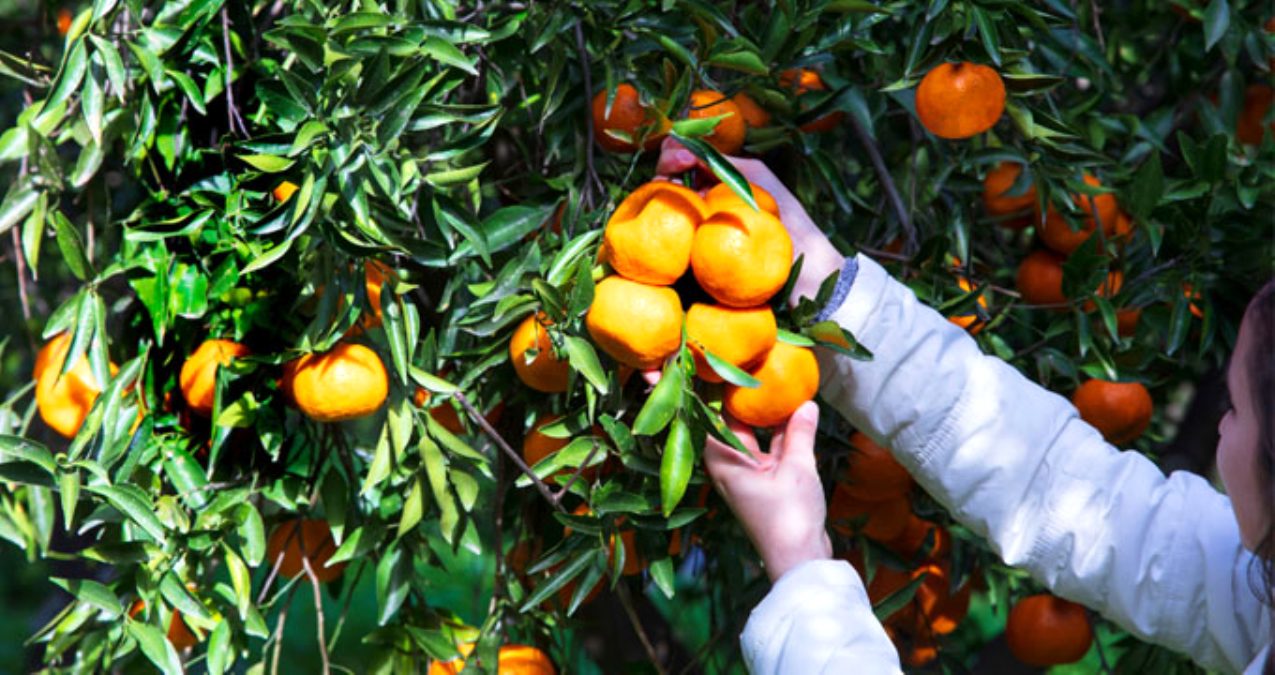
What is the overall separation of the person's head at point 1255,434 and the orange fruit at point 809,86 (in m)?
Result: 0.48

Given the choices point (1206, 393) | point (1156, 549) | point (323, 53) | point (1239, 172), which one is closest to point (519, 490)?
point (323, 53)

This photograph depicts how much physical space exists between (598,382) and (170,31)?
551 millimetres

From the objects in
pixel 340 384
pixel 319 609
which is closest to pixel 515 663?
pixel 319 609

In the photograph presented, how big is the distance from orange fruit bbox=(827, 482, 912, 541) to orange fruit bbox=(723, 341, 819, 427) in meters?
0.33

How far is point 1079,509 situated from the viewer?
1305mm

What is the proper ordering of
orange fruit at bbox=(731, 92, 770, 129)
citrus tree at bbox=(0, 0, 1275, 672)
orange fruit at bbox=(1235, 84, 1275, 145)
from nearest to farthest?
citrus tree at bbox=(0, 0, 1275, 672) → orange fruit at bbox=(731, 92, 770, 129) → orange fruit at bbox=(1235, 84, 1275, 145)

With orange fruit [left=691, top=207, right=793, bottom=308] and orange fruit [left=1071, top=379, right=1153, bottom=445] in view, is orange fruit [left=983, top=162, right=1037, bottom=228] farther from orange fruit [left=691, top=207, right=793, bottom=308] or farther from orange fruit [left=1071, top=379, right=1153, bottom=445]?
orange fruit [left=691, top=207, right=793, bottom=308]

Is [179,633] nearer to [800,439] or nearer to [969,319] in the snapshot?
[800,439]

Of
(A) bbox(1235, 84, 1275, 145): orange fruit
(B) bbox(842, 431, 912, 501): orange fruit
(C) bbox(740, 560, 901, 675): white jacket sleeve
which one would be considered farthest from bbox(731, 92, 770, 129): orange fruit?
(A) bbox(1235, 84, 1275, 145): orange fruit

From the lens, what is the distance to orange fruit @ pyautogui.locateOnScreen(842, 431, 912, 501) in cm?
143

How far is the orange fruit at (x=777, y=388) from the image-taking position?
3.74ft

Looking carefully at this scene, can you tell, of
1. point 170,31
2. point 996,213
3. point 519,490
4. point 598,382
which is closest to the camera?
point 598,382

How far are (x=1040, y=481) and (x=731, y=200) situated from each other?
1.41ft

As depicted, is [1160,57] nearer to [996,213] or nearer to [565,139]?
[996,213]
